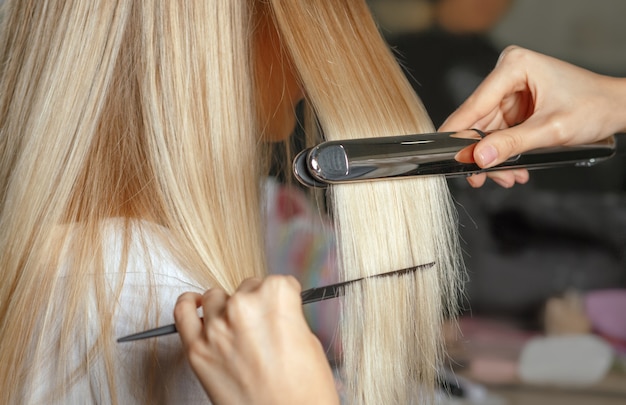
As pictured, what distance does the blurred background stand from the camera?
3.61 feet

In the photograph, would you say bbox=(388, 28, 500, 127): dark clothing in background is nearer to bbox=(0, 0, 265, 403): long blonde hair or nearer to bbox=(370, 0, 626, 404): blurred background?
bbox=(370, 0, 626, 404): blurred background

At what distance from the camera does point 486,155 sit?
0.51 m

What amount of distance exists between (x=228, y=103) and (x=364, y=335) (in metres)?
0.23

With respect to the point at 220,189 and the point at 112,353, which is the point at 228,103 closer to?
the point at 220,189

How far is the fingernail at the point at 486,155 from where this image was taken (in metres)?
0.50

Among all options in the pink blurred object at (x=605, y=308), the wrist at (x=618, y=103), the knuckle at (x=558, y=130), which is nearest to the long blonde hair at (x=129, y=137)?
the knuckle at (x=558, y=130)

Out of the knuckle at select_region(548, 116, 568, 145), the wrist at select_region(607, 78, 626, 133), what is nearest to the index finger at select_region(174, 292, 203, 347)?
the knuckle at select_region(548, 116, 568, 145)

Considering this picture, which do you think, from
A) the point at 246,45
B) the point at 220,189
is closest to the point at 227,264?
the point at 220,189

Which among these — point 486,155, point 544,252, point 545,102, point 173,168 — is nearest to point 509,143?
point 486,155

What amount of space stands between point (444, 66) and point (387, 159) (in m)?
0.73

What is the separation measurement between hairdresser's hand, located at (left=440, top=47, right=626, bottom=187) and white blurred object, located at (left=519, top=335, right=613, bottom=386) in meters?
0.50

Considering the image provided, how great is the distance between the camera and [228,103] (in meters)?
0.55

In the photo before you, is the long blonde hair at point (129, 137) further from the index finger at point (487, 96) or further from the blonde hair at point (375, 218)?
the index finger at point (487, 96)

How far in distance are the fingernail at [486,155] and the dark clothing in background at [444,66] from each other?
2.04ft
